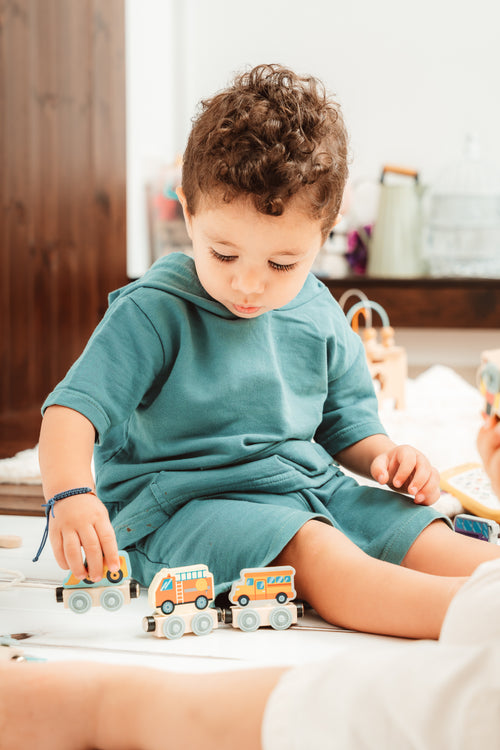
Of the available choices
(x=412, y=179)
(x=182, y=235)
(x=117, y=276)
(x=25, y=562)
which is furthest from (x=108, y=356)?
(x=412, y=179)

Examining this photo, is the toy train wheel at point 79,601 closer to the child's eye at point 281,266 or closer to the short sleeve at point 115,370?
the short sleeve at point 115,370

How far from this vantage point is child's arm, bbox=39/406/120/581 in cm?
77

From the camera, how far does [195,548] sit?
89 cm

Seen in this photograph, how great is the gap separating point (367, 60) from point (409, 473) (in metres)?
2.15

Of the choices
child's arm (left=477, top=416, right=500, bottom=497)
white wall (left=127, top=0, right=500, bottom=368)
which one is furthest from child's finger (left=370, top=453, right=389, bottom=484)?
white wall (left=127, top=0, right=500, bottom=368)

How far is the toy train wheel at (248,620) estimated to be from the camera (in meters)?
0.82

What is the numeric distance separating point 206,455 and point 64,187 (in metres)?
1.35

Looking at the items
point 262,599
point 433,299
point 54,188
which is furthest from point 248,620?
point 433,299

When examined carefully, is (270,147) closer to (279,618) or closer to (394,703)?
(279,618)

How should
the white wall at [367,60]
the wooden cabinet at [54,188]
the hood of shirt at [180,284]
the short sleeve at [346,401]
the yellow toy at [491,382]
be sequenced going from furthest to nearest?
the white wall at [367,60], the wooden cabinet at [54,188], the short sleeve at [346,401], the hood of shirt at [180,284], the yellow toy at [491,382]

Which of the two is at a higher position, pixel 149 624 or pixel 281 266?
pixel 281 266

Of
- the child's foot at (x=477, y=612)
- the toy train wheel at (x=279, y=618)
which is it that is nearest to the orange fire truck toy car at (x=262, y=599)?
the toy train wheel at (x=279, y=618)

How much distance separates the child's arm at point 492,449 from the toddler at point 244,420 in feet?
0.84

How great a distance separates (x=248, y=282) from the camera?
89 centimetres
